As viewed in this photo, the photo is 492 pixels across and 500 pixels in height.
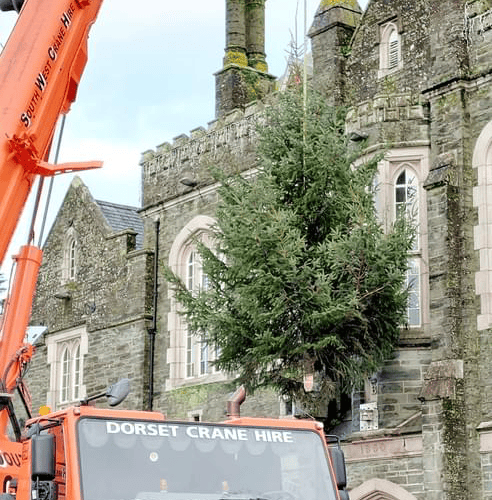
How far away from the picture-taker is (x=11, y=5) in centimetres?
1314

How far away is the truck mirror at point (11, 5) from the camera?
1301 centimetres

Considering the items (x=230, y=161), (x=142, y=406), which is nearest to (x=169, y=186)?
(x=230, y=161)

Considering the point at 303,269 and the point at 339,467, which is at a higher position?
the point at 303,269

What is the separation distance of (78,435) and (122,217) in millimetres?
24856

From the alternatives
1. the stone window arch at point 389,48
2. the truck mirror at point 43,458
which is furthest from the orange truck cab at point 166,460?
the stone window arch at point 389,48

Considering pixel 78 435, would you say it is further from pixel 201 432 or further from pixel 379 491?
pixel 379 491

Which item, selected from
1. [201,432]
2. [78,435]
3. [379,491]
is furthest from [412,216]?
[78,435]

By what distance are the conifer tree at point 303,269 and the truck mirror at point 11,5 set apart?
919 centimetres

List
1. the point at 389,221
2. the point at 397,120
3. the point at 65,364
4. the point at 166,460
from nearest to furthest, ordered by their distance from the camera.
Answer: the point at 166,460, the point at 389,221, the point at 397,120, the point at 65,364

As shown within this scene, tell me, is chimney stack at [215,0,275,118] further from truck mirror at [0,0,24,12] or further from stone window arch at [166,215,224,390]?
truck mirror at [0,0,24,12]

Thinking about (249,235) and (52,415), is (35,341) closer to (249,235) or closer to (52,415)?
(249,235)

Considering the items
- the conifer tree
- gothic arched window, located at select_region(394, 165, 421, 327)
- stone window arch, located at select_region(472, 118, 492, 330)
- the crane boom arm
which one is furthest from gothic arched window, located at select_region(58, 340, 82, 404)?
the crane boom arm

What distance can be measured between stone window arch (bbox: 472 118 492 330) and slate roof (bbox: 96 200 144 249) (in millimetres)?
12443

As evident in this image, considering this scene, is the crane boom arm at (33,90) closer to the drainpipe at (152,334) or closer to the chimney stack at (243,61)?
the drainpipe at (152,334)
